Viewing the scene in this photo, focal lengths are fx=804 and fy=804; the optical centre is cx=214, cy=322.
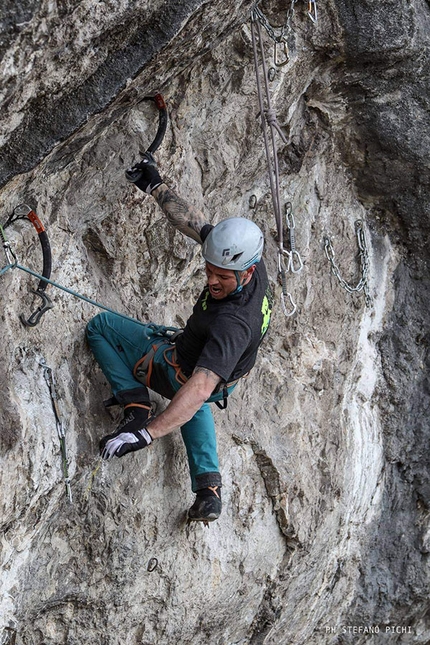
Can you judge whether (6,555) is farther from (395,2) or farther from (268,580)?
(395,2)

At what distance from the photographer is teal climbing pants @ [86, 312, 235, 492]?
518 centimetres

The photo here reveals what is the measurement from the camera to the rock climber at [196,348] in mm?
4523

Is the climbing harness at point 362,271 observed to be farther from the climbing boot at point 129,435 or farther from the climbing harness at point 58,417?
the climbing harness at point 58,417

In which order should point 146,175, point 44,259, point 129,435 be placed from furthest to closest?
point 146,175, point 44,259, point 129,435

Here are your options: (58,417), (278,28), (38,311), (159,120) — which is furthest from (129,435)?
(278,28)

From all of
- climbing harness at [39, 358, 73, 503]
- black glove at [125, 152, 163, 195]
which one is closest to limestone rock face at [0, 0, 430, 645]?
climbing harness at [39, 358, 73, 503]

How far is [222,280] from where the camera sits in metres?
4.65

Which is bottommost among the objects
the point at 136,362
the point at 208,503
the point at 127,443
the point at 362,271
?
the point at 362,271

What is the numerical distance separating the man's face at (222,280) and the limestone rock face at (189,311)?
106 centimetres

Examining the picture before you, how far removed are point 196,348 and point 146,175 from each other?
3.82ft

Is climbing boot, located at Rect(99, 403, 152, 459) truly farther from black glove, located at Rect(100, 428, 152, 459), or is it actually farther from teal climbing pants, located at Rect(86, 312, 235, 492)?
teal climbing pants, located at Rect(86, 312, 235, 492)

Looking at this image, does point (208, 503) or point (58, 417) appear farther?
point (208, 503)

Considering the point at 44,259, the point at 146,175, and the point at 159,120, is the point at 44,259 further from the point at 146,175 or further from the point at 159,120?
the point at 159,120

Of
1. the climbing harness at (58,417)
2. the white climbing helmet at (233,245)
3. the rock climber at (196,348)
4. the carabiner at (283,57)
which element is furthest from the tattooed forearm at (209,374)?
the carabiner at (283,57)
